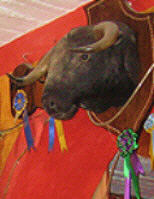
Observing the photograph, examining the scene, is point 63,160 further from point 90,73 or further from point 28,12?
point 28,12

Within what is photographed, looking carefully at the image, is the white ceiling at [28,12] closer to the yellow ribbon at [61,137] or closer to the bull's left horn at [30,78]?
the bull's left horn at [30,78]

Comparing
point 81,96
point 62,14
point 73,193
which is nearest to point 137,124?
point 81,96

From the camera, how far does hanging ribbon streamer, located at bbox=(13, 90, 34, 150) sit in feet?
6.13

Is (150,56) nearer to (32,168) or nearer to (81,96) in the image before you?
(81,96)

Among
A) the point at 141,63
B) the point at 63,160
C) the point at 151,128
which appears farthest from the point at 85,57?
the point at 63,160

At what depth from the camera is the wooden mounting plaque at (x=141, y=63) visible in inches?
55.9

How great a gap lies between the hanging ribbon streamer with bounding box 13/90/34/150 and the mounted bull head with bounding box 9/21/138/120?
49 centimetres

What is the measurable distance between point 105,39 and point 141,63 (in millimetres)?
251

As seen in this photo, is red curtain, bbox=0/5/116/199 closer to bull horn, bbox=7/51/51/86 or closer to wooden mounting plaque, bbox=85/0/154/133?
wooden mounting plaque, bbox=85/0/154/133

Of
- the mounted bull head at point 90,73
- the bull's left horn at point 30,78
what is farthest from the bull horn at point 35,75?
the mounted bull head at point 90,73

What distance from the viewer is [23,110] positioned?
1983mm

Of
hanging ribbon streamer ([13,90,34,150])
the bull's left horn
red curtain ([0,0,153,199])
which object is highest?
the bull's left horn

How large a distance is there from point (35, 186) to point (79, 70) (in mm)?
763

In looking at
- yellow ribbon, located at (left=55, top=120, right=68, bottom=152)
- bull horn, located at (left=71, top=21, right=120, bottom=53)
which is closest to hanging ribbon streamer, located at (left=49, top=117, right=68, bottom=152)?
yellow ribbon, located at (left=55, top=120, right=68, bottom=152)
